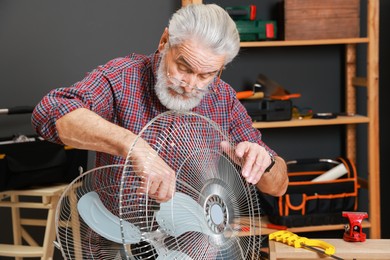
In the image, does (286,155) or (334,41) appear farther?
→ (286,155)

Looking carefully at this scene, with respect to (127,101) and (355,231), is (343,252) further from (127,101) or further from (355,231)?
(127,101)

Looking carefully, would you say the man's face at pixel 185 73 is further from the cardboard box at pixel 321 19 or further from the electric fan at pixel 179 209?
the cardboard box at pixel 321 19

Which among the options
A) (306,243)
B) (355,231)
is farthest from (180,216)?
(355,231)

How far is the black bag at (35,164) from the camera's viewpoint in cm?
289

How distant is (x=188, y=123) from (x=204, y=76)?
300 mm

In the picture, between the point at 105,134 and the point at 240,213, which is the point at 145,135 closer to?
the point at 105,134

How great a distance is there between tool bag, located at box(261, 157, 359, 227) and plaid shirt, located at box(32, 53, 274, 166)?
49.6 inches

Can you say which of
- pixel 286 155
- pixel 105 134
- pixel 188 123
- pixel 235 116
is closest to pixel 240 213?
pixel 188 123

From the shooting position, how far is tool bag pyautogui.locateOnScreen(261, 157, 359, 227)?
123 inches

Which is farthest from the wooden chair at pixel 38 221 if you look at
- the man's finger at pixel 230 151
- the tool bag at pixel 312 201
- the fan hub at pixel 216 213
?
the fan hub at pixel 216 213

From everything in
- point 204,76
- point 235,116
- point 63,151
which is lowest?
point 63,151

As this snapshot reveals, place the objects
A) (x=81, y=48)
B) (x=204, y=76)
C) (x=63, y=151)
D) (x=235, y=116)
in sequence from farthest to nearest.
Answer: (x=81, y=48)
(x=63, y=151)
(x=235, y=116)
(x=204, y=76)

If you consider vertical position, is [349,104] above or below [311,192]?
above

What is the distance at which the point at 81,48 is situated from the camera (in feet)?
11.2
